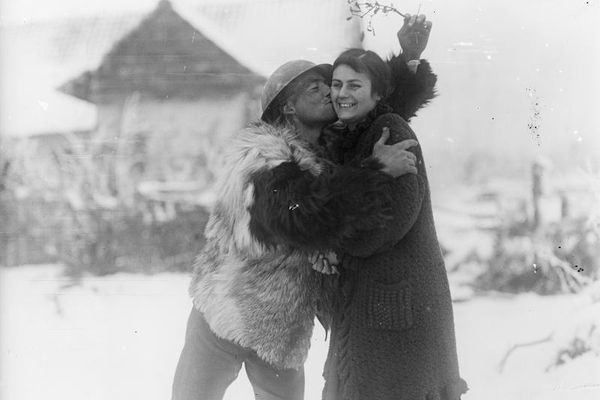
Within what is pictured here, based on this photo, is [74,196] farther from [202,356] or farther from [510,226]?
[510,226]

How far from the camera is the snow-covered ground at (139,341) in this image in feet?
8.55

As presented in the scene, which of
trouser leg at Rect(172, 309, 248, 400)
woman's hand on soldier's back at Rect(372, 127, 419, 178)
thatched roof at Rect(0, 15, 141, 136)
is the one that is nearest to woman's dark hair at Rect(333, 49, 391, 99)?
woman's hand on soldier's back at Rect(372, 127, 419, 178)

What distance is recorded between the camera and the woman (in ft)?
4.88

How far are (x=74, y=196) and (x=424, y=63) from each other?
1678 millimetres

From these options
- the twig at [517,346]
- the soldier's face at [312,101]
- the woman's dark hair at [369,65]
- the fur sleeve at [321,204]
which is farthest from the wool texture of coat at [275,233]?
the twig at [517,346]

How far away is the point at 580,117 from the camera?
256cm

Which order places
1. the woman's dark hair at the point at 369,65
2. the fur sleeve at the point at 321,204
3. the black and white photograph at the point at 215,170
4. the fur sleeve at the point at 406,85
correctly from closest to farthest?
the fur sleeve at the point at 321,204 → the woman's dark hair at the point at 369,65 → the fur sleeve at the point at 406,85 → the black and white photograph at the point at 215,170

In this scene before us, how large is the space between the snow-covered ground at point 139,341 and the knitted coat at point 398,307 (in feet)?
3.72

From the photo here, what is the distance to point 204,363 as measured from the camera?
184cm

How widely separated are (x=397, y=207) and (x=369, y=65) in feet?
1.31

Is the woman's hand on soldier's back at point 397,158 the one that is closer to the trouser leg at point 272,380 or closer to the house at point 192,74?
the trouser leg at point 272,380

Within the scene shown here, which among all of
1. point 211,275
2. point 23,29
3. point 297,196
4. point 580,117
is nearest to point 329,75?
point 297,196

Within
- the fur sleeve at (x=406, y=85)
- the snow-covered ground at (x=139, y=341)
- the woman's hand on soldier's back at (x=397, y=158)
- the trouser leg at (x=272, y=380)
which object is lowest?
the snow-covered ground at (x=139, y=341)

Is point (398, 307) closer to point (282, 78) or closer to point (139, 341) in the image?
point (282, 78)
